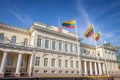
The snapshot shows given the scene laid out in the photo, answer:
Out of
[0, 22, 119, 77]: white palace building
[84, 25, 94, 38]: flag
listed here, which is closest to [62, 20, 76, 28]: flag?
[84, 25, 94, 38]: flag

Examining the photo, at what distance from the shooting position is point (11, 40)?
24484mm

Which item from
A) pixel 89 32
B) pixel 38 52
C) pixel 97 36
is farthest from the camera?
pixel 97 36

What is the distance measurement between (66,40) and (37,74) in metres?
13.3

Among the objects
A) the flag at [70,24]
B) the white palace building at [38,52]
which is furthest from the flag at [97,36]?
the flag at [70,24]

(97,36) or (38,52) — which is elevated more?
(97,36)

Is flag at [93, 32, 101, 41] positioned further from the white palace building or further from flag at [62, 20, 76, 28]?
flag at [62, 20, 76, 28]

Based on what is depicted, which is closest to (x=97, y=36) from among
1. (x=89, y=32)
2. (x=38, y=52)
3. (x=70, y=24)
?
(x=89, y=32)

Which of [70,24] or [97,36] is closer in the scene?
[70,24]

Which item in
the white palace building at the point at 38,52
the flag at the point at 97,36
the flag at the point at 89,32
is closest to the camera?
the white palace building at the point at 38,52

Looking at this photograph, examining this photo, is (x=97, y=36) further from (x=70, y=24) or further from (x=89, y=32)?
(x=70, y=24)

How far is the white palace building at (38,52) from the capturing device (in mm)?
20938

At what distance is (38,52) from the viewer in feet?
76.9

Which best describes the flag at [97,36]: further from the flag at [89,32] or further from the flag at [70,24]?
the flag at [70,24]

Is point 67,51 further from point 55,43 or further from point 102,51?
point 102,51
